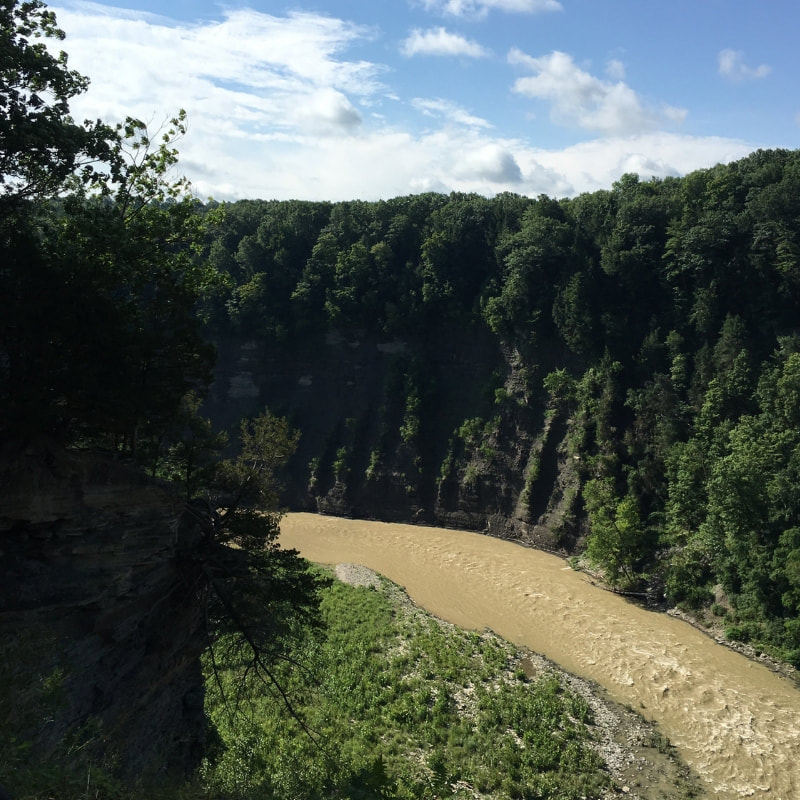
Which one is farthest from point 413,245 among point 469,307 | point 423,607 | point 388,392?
point 423,607

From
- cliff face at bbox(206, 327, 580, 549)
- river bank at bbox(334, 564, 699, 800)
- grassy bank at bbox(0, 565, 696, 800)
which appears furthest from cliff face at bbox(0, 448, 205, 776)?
cliff face at bbox(206, 327, 580, 549)

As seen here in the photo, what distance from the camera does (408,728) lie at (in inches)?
827

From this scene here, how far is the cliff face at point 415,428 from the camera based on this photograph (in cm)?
4356

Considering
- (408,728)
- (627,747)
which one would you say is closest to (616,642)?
(627,747)

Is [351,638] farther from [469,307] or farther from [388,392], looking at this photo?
[469,307]

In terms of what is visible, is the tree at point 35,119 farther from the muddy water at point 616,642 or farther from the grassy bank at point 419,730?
the muddy water at point 616,642

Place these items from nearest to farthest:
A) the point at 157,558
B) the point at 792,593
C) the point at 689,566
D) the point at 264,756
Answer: the point at 157,558 → the point at 264,756 → the point at 792,593 → the point at 689,566

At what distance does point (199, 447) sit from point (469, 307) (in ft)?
114

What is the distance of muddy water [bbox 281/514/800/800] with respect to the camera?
20953 millimetres

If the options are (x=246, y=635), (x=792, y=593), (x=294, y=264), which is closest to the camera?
(x=246, y=635)

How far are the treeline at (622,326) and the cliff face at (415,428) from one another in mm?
413

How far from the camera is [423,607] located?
106ft

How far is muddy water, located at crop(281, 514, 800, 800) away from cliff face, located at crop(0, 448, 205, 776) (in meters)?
16.7

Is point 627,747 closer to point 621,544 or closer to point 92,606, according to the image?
point 621,544
